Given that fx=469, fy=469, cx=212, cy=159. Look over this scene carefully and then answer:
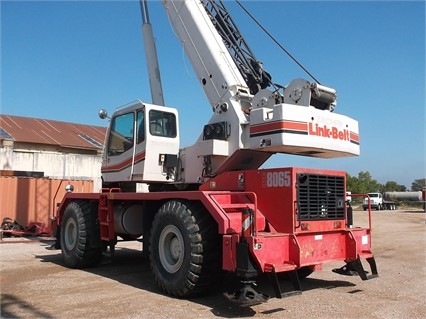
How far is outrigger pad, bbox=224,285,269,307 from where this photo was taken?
604cm

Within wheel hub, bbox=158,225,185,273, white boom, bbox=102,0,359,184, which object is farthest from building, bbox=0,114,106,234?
wheel hub, bbox=158,225,185,273

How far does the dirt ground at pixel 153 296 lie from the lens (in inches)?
251

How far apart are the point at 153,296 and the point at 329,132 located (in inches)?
153

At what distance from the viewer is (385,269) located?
10.5 meters

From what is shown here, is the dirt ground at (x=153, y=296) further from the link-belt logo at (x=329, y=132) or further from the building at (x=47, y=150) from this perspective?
the building at (x=47, y=150)

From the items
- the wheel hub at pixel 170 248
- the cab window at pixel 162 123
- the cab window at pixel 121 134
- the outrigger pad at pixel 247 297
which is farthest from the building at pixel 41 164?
the outrigger pad at pixel 247 297

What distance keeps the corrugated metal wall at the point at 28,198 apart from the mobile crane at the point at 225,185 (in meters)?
9.23

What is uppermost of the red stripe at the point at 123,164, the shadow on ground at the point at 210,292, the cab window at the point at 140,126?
the cab window at the point at 140,126

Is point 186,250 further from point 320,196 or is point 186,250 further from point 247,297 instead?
point 320,196

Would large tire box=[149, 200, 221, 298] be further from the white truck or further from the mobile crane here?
the white truck

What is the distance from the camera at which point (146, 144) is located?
9023 mm

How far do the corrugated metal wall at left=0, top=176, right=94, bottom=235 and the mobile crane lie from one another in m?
9.23

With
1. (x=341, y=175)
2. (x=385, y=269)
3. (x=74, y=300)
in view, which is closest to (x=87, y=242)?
(x=74, y=300)

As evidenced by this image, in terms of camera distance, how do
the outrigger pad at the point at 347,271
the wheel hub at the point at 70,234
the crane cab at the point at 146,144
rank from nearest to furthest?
the outrigger pad at the point at 347,271, the crane cab at the point at 146,144, the wheel hub at the point at 70,234
